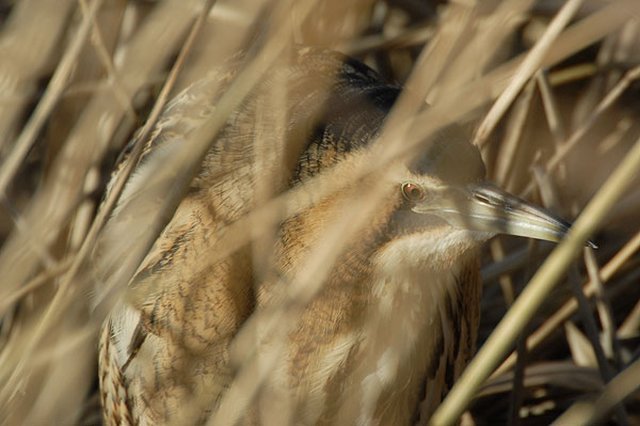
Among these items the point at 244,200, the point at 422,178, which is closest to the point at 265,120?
the point at 244,200

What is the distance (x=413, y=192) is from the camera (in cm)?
159

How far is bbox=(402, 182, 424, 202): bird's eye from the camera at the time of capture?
158 centimetres

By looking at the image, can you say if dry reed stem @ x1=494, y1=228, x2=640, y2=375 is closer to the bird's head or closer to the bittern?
the bittern

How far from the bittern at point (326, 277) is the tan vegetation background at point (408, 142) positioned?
0.31ft

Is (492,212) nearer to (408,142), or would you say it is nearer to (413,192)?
(413,192)

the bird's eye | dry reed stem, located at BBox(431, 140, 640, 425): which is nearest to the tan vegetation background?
dry reed stem, located at BBox(431, 140, 640, 425)

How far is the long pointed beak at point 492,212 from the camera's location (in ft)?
4.91

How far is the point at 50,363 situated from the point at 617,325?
1417mm

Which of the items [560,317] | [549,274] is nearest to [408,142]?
[549,274]

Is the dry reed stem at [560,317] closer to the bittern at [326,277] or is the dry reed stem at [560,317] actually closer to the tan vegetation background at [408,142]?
the tan vegetation background at [408,142]

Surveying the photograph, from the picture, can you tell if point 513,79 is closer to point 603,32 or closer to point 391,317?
point 603,32

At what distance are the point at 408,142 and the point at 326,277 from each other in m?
A: 0.28

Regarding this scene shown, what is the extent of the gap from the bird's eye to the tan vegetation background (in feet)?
0.45

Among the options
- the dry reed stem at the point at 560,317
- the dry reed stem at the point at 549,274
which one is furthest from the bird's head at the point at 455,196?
the dry reed stem at the point at 560,317
